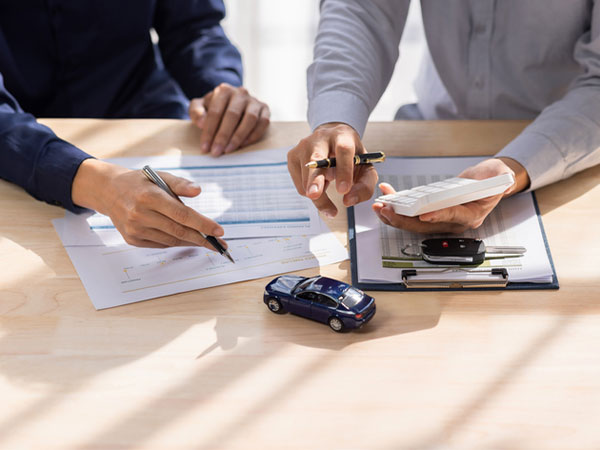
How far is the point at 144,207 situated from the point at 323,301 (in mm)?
349

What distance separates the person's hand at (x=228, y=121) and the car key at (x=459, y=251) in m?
0.53

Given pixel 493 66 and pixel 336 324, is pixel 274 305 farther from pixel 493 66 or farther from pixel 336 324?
pixel 493 66

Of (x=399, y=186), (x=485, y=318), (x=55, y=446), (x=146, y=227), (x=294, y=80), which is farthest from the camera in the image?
(x=294, y=80)

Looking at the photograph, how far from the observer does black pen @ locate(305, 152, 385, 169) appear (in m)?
1.03

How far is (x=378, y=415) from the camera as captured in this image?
0.74 meters

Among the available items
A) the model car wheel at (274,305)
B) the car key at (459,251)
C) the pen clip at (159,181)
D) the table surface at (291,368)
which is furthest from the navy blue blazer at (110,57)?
the car key at (459,251)

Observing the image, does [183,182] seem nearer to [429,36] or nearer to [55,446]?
[55,446]

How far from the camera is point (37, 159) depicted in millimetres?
1155

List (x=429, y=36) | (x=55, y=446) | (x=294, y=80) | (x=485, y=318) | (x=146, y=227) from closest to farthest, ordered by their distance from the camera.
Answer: (x=55, y=446)
(x=485, y=318)
(x=146, y=227)
(x=429, y=36)
(x=294, y=80)

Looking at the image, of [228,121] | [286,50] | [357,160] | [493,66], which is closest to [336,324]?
[357,160]

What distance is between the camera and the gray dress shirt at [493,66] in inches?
47.7

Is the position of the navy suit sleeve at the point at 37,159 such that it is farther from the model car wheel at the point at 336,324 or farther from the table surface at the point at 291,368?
the model car wheel at the point at 336,324

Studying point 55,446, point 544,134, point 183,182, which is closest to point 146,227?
point 183,182

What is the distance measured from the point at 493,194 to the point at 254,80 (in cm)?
227
